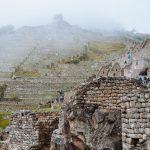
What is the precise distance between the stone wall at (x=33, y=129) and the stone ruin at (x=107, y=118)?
2806 mm

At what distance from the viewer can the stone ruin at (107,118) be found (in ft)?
30.7

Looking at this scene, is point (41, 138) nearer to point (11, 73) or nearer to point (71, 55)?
point (11, 73)

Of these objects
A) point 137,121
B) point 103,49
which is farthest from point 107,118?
point 103,49

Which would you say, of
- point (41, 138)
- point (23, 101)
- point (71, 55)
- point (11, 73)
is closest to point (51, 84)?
point (23, 101)

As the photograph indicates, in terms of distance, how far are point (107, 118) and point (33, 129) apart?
5787 millimetres

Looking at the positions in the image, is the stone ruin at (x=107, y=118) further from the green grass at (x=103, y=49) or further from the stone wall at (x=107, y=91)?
the green grass at (x=103, y=49)

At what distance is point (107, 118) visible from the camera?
36.5 ft

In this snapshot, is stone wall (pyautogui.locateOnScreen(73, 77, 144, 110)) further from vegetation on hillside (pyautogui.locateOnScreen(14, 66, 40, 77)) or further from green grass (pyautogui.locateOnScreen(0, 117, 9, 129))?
vegetation on hillside (pyautogui.locateOnScreen(14, 66, 40, 77))

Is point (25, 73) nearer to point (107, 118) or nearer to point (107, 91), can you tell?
point (107, 91)

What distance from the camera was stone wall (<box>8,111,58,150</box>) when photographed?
54.0 feet

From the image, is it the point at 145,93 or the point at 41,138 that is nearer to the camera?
the point at 145,93

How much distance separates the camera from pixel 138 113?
937cm

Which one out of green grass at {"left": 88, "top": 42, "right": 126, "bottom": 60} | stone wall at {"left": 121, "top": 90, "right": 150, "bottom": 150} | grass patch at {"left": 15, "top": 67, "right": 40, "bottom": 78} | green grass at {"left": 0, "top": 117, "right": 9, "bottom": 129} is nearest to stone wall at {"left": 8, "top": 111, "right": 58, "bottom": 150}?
stone wall at {"left": 121, "top": 90, "right": 150, "bottom": 150}

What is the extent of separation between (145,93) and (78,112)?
9.60 ft
